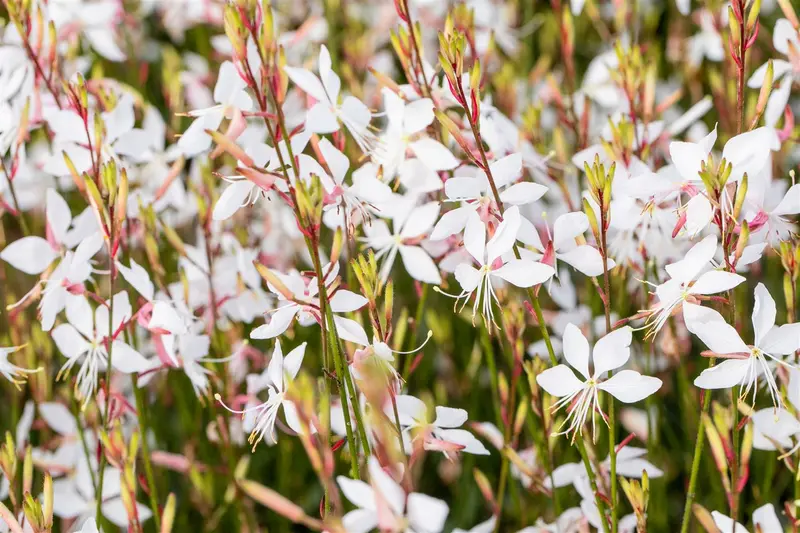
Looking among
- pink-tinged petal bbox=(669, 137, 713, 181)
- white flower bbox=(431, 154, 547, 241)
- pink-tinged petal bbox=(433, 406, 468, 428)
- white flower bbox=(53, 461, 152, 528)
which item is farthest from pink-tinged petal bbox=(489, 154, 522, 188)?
white flower bbox=(53, 461, 152, 528)

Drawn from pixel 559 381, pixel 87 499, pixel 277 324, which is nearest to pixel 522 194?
pixel 559 381

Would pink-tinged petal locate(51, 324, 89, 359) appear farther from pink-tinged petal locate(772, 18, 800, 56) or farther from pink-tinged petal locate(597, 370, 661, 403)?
pink-tinged petal locate(772, 18, 800, 56)

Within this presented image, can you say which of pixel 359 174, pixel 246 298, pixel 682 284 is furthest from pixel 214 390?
pixel 682 284

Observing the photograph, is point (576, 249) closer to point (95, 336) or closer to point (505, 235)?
point (505, 235)

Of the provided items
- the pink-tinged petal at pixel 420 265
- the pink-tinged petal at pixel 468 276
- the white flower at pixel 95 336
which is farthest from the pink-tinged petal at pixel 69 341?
the pink-tinged petal at pixel 468 276

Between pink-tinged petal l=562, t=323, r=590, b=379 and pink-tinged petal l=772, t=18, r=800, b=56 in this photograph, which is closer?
pink-tinged petal l=562, t=323, r=590, b=379

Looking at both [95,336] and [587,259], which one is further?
[95,336]
